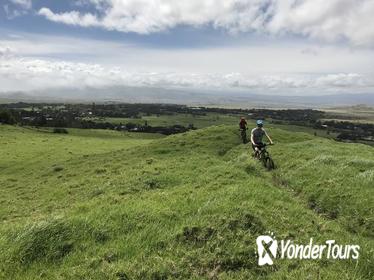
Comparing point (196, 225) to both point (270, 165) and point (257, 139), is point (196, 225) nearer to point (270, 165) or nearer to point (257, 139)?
point (270, 165)

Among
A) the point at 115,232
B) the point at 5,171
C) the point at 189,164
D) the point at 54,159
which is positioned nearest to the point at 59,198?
the point at 189,164

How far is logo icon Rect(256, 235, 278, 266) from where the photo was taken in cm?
1010

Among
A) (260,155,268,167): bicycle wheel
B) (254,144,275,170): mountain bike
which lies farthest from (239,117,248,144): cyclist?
(260,155,268,167): bicycle wheel

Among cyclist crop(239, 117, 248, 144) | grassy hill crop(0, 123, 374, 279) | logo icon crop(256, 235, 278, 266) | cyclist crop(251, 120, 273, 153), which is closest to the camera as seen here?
grassy hill crop(0, 123, 374, 279)

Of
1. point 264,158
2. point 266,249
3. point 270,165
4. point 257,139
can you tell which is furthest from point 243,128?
point 266,249

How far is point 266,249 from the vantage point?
416 inches

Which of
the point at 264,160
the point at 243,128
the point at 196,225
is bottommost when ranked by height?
the point at 264,160

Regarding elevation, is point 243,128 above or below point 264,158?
above

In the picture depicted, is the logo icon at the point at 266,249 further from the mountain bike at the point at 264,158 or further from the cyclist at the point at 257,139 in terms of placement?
the cyclist at the point at 257,139

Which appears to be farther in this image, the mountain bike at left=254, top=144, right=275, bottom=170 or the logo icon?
the mountain bike at left=254, top=144, right=275, bottom=170

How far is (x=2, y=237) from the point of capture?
38.4 ft

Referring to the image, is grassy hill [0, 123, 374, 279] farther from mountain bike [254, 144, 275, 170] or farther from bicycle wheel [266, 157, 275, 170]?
mountain bike [254, 144, 275, 170]

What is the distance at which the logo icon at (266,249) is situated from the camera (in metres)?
10.1

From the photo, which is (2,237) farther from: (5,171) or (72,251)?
(5,171)
